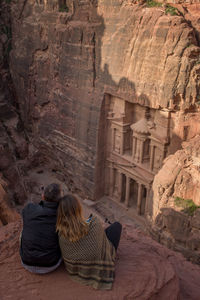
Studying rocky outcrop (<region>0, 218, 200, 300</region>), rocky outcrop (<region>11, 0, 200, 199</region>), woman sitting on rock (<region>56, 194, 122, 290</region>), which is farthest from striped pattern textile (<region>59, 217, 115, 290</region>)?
rocky outcrop (<region>11, 0, 200, 199</region>)

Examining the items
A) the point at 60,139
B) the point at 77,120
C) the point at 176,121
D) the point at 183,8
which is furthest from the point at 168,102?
the point at 60,139

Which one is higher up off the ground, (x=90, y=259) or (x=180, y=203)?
(x=90, y=259)

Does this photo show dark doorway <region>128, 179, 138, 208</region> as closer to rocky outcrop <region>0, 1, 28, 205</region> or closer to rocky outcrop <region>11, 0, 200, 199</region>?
rocky outcrop <region>11, 0, 200, 199</region>

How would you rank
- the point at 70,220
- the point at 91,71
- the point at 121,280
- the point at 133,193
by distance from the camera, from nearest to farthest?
the point at 70,220, the point at 121,280, the point at 91,71, the point at 133,193

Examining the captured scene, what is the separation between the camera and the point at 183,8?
14367mm

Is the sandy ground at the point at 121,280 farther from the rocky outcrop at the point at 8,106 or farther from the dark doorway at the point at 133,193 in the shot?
the rocky outcrop at the point at 8,106

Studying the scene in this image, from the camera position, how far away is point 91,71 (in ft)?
59.7

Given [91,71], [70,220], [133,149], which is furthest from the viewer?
[91,71]

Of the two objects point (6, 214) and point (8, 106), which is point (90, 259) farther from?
point (8, 106)

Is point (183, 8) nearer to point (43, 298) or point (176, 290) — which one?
point (176, 290)

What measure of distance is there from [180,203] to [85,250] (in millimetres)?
7361

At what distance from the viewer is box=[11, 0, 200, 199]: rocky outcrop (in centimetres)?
1405

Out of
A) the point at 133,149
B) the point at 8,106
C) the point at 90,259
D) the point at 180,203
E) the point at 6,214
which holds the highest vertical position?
the point at 90,259

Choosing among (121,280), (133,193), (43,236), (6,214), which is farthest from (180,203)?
(43,236)
